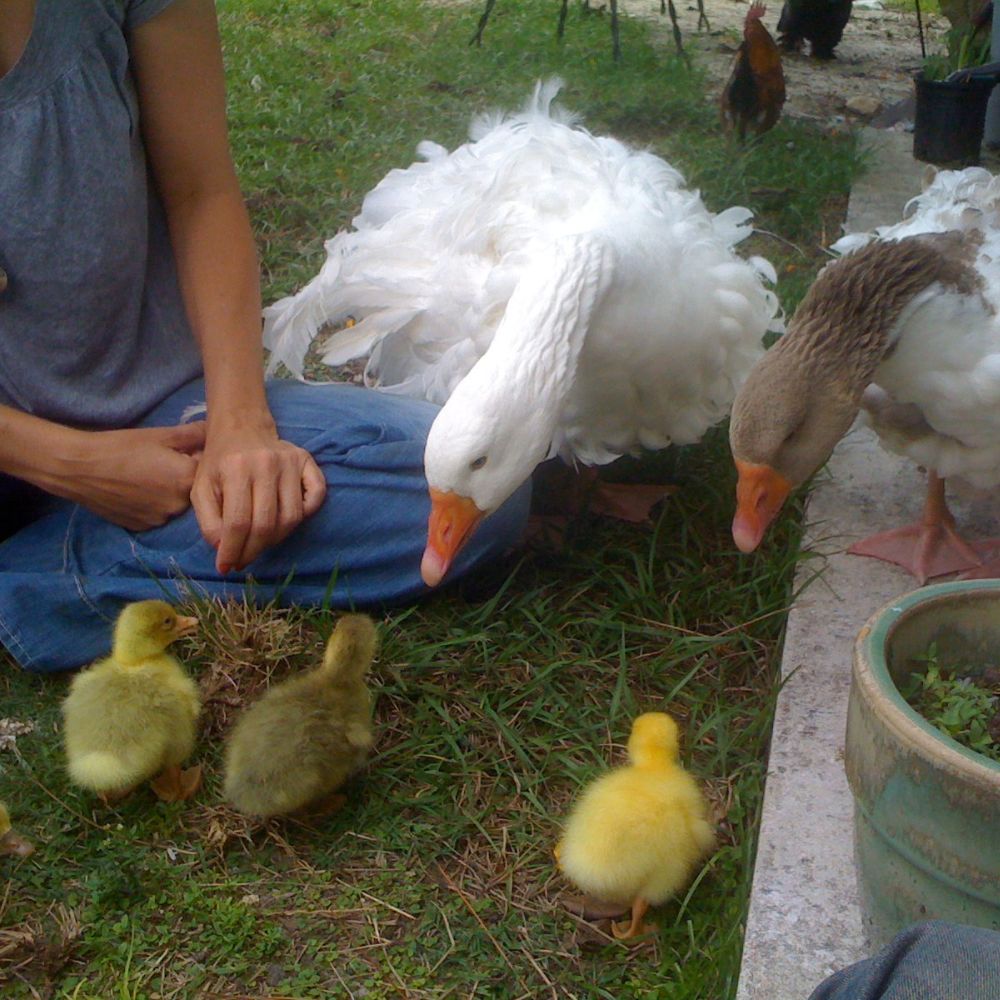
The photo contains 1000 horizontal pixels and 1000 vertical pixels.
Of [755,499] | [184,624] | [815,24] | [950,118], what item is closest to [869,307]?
[755,499]

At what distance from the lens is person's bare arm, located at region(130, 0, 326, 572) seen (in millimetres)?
2449

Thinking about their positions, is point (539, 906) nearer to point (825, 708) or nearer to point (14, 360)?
point (825, 708)

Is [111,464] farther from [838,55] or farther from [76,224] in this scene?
[838,55]

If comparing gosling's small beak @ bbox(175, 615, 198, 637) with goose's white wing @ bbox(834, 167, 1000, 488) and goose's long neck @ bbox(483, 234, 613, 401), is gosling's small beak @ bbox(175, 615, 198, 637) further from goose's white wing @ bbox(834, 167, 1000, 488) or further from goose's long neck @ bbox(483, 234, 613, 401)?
goose's white wing @ bbox(834, 167, 1000, 488)

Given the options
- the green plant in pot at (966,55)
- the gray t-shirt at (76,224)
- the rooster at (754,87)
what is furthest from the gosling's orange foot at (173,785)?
the green plant in pot at (966,55)

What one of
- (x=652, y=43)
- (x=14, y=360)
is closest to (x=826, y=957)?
(x=14, y=360)

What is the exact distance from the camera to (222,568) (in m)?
2.44

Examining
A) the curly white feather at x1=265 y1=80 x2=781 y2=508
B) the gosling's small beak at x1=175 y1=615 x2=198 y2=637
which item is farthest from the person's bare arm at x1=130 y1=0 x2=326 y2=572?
the curly white feather at x1=265 y1=80 x2=781 y2=508

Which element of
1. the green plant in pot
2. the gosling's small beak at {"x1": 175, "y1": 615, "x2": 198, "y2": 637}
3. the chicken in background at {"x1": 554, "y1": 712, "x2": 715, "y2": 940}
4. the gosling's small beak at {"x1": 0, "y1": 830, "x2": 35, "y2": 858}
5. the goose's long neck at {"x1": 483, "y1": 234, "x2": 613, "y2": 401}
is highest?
the goose's long neck at {"x1": 483, "y1": 234, "x2": 613, "y2": 401}

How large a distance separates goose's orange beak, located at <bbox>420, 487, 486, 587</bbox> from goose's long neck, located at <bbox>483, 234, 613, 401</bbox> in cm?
28

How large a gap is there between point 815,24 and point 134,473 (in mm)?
5917

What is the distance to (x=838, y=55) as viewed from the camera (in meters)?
7.34

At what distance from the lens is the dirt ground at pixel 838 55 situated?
6.31m

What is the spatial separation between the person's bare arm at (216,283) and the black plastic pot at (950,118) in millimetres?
3508
